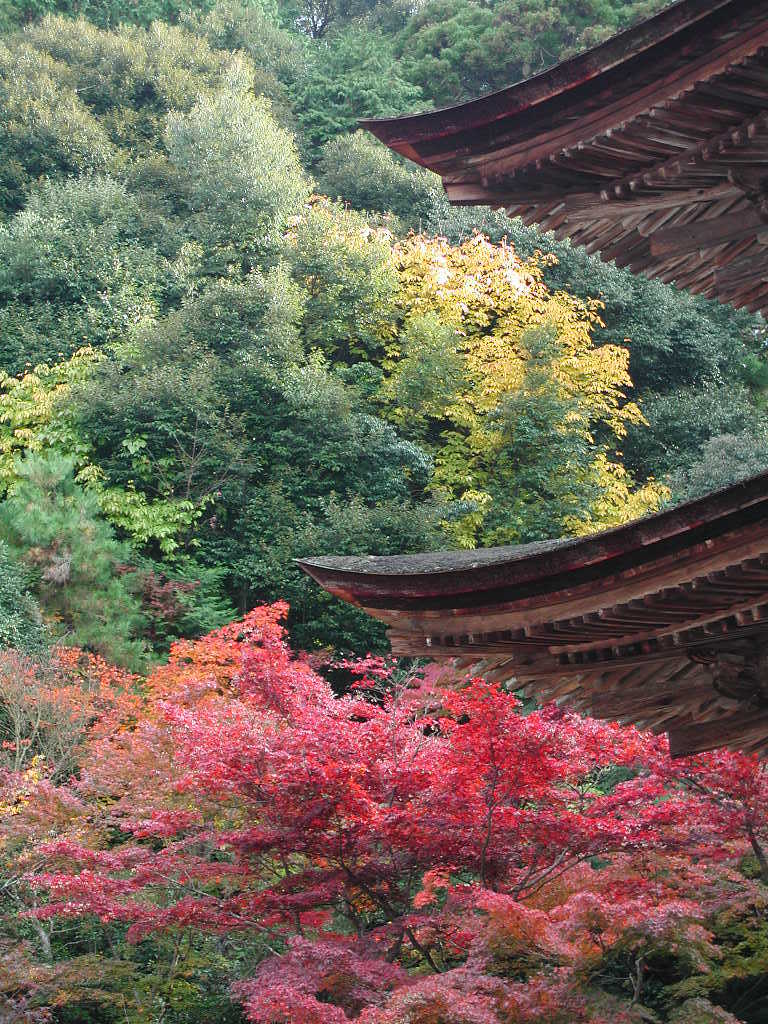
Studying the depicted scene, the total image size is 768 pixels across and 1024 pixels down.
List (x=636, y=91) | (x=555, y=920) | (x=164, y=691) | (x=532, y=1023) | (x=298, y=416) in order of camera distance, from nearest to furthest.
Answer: (x=636, y=91) → (x=532, y=1023) → (x=555, y=920) → (x=164, y=691) → (x=298, y=416)

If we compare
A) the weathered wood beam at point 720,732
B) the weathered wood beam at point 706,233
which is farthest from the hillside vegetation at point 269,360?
the weathered wood beam at point 706,233

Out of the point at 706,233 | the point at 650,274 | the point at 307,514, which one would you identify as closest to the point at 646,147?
the point at 706,233

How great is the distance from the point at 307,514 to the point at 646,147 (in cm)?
1251

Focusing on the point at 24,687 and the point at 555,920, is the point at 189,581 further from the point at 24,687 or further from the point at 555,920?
the point at 555,920

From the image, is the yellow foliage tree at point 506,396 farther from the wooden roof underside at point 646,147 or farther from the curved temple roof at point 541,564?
the curved temple roof at point 541,564

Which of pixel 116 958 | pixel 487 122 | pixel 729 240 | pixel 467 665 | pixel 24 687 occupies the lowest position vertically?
pixel 116 958

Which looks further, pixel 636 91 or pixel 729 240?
pixel 729 240

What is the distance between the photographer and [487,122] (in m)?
3.57

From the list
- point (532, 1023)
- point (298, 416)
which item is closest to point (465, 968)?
point (532, 1023)

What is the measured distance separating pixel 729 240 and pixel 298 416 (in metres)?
13.3

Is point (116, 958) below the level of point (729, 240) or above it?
below

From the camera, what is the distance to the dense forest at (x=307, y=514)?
7078 mm

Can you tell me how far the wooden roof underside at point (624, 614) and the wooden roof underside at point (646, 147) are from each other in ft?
3.56

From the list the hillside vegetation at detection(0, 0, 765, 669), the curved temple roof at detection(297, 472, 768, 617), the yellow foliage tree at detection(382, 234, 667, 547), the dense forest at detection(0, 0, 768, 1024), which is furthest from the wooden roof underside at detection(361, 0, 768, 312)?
the yellow foliage tree at detection(382, 234, 667, 547)
